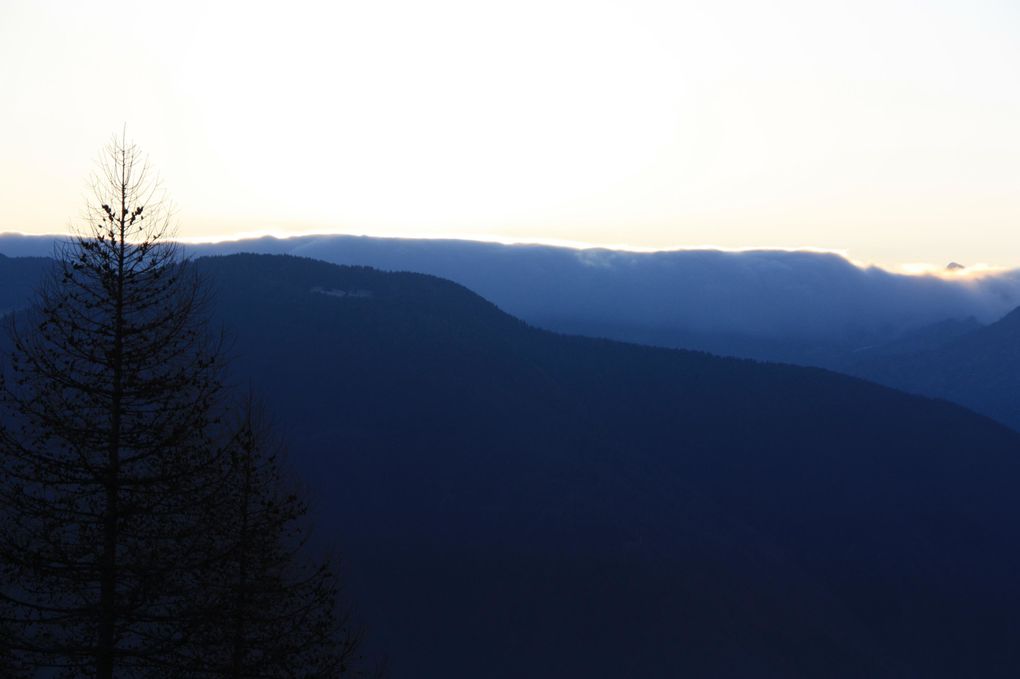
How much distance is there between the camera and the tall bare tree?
71.2 feet

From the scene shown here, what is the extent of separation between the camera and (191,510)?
23.2 metres

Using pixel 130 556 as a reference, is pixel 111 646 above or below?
below

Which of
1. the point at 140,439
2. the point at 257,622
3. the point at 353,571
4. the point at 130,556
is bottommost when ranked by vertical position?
the point at 353,571

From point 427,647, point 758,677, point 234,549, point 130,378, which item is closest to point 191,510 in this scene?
point 234,549

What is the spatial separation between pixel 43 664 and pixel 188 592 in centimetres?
304

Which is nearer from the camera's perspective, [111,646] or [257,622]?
[111,646]

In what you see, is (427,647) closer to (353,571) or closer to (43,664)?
(353,571)

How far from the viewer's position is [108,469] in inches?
870

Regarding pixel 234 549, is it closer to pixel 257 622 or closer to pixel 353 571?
pixel 257 622

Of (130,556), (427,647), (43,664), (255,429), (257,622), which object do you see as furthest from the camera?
(427,647)

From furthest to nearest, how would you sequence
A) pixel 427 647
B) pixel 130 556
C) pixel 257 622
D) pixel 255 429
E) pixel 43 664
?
pixel 427 647 < pixel 255 429 < pixel 257 622 < pixel 130 556 < pixel 43 664

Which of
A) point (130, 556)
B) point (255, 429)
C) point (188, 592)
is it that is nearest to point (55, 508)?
point (130, 556)

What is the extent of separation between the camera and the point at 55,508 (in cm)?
2181

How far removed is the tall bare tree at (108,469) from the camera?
71.2 feet
